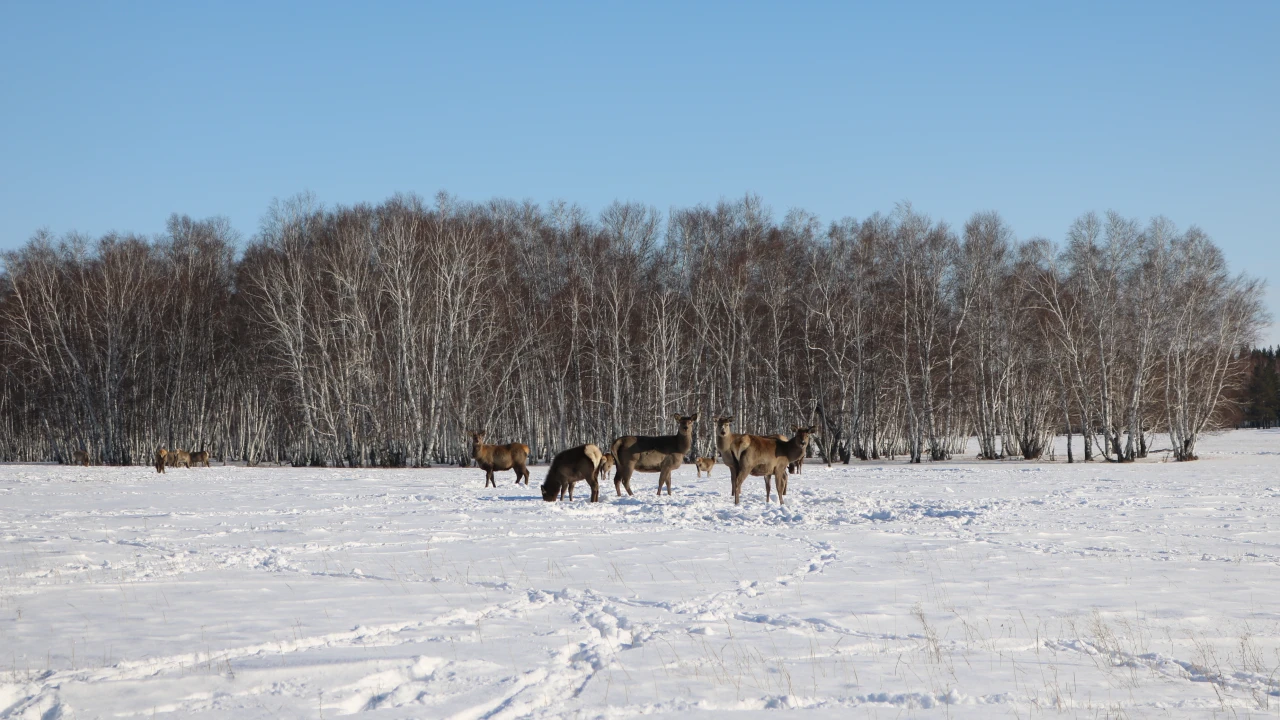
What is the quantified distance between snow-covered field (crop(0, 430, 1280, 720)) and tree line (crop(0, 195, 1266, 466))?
79.6ft

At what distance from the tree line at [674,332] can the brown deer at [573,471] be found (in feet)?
61.4

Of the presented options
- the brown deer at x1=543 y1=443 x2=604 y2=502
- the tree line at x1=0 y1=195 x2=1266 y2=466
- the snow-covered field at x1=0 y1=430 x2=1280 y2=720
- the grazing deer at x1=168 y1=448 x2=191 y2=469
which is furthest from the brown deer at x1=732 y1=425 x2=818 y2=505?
the grazing deer at x1=168 y1=448 x2=191 y2=469

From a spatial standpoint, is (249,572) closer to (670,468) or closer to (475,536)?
(475,536)

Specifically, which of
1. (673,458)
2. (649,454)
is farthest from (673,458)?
(649,454)

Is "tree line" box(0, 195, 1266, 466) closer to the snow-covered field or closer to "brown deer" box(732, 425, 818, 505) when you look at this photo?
"brown deer" box(732, 425, 818, 505)

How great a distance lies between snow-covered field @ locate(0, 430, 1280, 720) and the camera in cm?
529

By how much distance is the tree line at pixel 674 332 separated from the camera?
39.5 metres

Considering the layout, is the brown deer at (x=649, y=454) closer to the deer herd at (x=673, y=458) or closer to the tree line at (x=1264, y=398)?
the deer herd at (x=673, y=458)

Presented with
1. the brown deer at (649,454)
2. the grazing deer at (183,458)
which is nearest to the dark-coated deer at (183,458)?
the grazing deer at (183,458)

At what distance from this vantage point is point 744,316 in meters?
42.1

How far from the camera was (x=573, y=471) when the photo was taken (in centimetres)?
1827

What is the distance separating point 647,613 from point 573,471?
10.7 meters

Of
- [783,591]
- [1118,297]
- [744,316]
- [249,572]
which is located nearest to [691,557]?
[783,591]

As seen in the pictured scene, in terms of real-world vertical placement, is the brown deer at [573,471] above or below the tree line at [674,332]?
below
